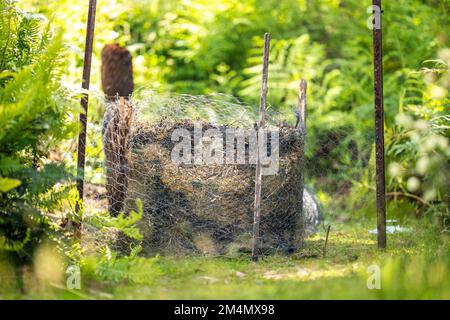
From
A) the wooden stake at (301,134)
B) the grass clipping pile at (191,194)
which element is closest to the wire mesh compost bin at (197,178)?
the grass clipping pile at (191,194)

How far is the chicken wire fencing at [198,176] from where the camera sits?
20.1 feet

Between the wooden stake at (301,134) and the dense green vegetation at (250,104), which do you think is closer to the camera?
the dense green vegetation at (250,104)

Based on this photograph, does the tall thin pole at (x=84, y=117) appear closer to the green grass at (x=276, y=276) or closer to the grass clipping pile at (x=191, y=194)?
the grass clipping pile at (x=191, y=194)

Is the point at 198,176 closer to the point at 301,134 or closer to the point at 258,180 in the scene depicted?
the point at 258,180

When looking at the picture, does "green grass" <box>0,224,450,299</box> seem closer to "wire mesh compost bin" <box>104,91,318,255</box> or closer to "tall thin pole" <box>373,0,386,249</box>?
"wire mesh compost bin" <box>104,91,318,255</box>

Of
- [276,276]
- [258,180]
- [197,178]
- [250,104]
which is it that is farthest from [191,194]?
[250,104]

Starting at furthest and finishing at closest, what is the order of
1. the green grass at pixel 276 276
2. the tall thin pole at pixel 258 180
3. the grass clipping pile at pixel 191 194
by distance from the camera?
the grass clipping pile at pixel 191 194 < the tall thin pole at pixel 258 180 < the green grass at pixel 276 276

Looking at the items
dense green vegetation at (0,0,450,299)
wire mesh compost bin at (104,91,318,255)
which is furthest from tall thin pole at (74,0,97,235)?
wire mesh compost bin at (104,91,318,255)

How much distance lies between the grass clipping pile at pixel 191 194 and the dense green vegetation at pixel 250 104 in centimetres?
26

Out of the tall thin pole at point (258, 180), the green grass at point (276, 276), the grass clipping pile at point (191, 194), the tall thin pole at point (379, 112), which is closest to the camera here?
the green grass at point (276, 276)

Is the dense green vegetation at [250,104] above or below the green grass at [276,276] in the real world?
above

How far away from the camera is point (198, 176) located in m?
6.12
